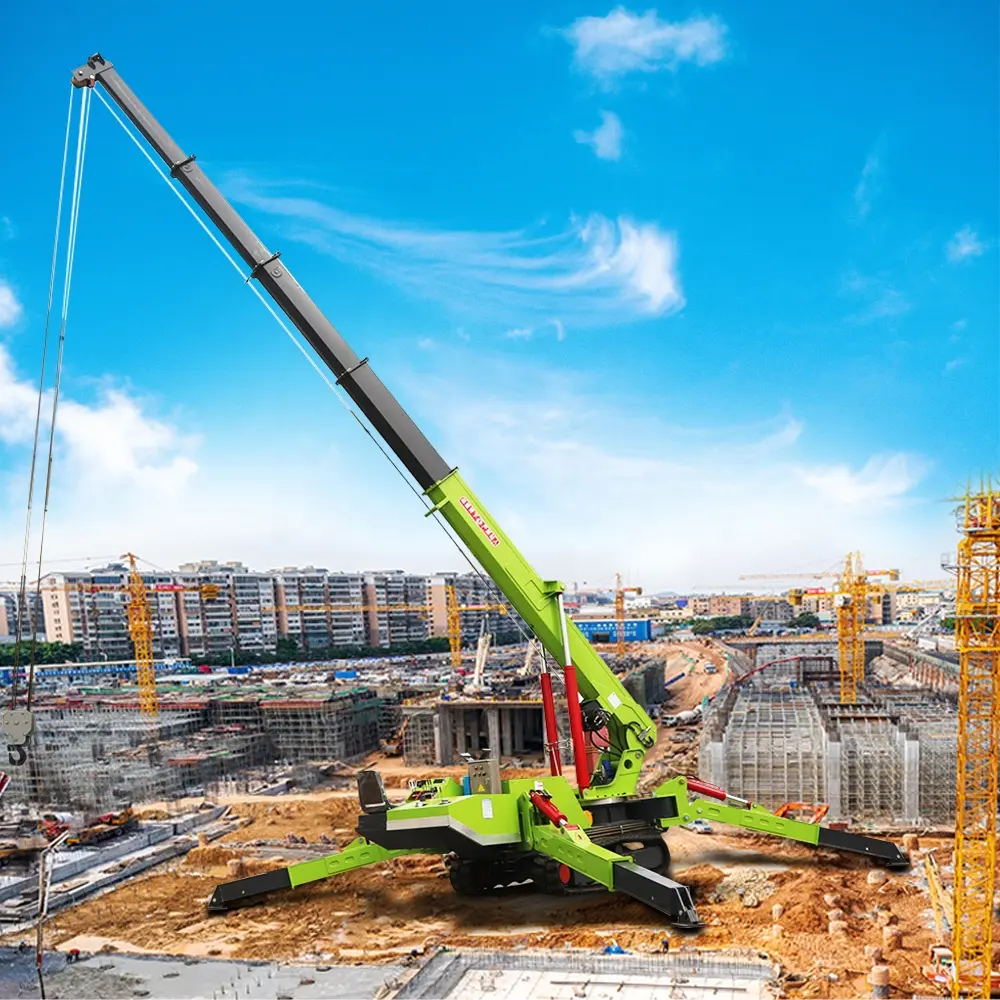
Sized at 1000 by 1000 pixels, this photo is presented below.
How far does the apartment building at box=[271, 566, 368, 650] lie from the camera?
81938 mm

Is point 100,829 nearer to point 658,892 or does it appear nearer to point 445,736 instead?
point 658,892

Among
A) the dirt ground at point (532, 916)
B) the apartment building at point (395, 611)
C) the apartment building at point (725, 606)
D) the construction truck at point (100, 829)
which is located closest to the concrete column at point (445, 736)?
the construction truck at point (100, 829)

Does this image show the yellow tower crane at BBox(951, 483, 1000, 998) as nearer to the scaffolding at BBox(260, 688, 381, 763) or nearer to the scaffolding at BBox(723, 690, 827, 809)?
the scaffolding at BBox(723, 690, 827, 809)

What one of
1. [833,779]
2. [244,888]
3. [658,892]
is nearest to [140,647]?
[244,888]

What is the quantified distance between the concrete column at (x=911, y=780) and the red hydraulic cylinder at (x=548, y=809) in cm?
976

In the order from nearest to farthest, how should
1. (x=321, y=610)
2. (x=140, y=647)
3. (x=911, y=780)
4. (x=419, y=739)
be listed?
(x=911, y=780) < (x=419, y=739) < (x=140, y=647) < (x=321, y=610)

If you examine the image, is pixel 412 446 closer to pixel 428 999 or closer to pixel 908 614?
pixel 428 999

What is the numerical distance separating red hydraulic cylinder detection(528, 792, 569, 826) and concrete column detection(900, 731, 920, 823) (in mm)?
9760

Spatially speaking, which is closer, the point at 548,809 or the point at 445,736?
the point at 548,809

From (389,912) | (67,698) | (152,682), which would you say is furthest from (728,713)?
(67,698)

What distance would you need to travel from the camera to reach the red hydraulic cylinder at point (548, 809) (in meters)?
14.1

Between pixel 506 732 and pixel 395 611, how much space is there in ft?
179

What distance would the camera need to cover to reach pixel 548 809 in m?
14.3

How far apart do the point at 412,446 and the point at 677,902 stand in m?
8.34
